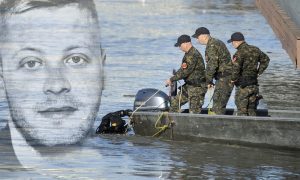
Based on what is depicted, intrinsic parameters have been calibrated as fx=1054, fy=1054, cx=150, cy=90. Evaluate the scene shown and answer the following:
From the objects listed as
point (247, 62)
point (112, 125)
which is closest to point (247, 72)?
point (247, 62)

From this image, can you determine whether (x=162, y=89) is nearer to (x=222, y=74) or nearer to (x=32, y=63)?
(x=32, y=63)

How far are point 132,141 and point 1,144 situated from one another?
2.46 meters

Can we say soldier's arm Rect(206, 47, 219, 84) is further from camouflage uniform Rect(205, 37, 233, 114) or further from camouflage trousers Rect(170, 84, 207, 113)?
camouflage trousers Rect(170, 84, 207, 113)

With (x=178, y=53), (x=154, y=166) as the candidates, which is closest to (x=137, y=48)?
(x=178, y=53)

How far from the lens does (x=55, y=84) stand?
26.1 m

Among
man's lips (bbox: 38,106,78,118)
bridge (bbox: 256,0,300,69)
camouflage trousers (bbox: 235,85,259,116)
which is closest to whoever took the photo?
camouflage trousers (bbox: 235,85,259,116)

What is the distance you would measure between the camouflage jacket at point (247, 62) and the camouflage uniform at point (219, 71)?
380 millimetres

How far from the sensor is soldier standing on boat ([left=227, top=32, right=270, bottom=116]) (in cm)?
1892

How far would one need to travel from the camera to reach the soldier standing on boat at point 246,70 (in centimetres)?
1892

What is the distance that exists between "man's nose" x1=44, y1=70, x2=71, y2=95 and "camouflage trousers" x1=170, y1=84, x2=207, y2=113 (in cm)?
514

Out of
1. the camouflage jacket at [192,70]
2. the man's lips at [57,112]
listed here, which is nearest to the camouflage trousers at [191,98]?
the camouflage jacket at [192,70]

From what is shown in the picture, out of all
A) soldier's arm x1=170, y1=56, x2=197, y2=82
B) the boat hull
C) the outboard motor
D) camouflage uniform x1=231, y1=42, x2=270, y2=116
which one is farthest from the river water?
soldier's arm x1=170, y1=56, x2=197, y2=82

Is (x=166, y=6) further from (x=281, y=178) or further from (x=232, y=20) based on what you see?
(x=281, y=178)

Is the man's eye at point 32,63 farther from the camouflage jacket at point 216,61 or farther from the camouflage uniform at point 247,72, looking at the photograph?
the camouflage uniform at point 247,72
